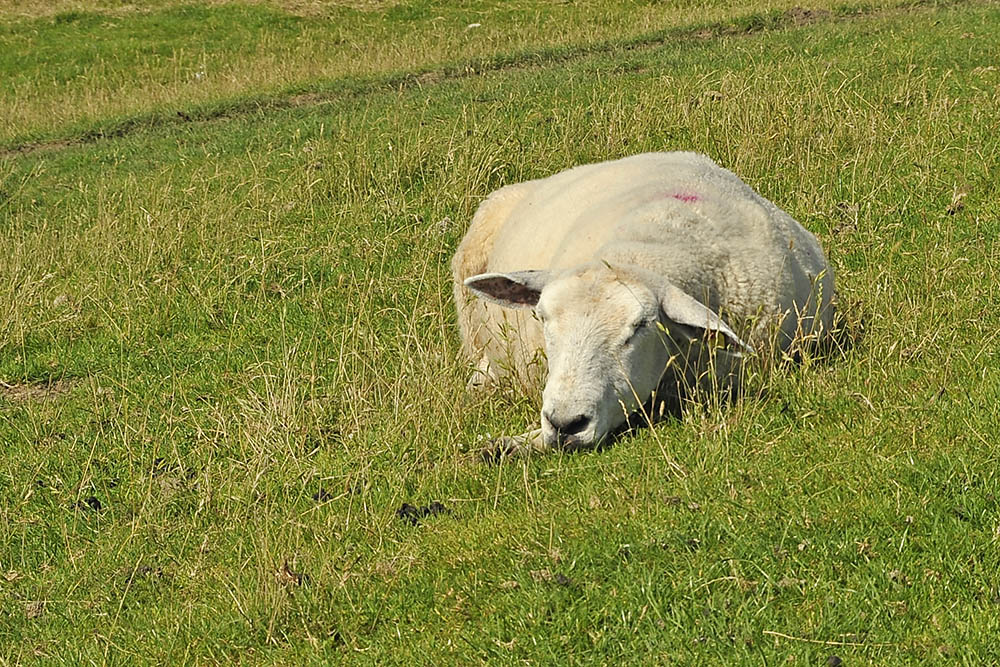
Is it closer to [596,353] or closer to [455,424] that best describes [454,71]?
[455,424]

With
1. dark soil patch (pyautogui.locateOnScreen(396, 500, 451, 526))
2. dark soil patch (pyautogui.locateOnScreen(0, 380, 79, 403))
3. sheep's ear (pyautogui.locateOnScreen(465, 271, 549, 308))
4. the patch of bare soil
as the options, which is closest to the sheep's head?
sheep's ear (pyautogui.locateOnScreen(465, 271, 549, 308))

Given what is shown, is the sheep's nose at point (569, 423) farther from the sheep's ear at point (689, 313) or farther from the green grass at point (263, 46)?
the green grass at point (263, 46)

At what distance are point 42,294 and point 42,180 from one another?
6.90m

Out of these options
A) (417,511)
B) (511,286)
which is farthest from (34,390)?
(417,511)

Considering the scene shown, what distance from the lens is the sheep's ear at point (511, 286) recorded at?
6402 mm

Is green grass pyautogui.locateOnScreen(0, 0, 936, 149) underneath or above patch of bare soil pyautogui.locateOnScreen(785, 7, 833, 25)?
underneath

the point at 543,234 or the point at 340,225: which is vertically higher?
the point at 543,234

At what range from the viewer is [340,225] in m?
11.4

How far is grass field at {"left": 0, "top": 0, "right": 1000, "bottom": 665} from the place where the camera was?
4371 mm

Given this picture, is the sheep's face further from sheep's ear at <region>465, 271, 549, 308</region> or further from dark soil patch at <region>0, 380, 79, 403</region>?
dark soil patch at <region>0, 380, 79, 403</region>

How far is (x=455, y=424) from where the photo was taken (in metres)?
6.32

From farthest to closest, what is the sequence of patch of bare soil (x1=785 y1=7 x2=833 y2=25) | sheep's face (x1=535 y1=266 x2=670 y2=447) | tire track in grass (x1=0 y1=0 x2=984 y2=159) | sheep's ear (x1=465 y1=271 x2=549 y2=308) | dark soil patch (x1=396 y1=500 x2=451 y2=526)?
1. patch of bare soil (x1=785 y1=7 x2=833 y2=25)
2. tire track in grass (x1=0 y1=0 x2=984 y2=159)
3. sheep's ear (x1=465 y1=271 x2=549 y2=308)
4. sheep's face (x1=535 y1=266 x2=670 y2=447)
5. dark soil patch (x1=396 y1=500 x2=451 y2=526)

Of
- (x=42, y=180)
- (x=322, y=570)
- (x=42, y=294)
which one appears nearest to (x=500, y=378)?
(x=322, y=570)

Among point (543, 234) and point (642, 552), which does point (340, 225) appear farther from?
point (642, 552)
